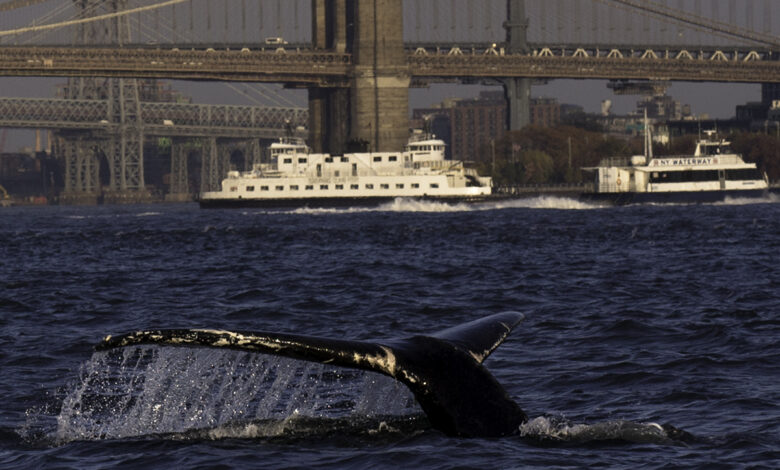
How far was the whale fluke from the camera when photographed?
882cm

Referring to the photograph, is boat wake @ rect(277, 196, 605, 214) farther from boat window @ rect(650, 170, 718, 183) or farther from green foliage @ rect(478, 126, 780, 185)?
green foliage @ rect(478, 126, 780, 185)

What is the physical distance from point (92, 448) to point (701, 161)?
324 feet

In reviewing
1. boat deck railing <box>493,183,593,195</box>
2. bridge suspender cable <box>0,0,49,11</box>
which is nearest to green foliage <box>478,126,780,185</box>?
boat deck railing <box>493,183,593,195</box>

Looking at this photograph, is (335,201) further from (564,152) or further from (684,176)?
(564,152)

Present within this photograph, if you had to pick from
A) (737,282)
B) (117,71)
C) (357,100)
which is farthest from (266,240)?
(357,100)

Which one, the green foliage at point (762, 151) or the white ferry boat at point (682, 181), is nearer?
the white ferry boat at point (682, 181)

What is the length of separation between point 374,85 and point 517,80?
2065 cm

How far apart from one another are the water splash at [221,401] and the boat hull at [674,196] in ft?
296

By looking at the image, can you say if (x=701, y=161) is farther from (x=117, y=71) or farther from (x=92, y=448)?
(x=92, y=448)

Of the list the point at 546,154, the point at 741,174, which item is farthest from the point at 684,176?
the point at 546,154

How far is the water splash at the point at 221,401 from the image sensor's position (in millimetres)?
12273

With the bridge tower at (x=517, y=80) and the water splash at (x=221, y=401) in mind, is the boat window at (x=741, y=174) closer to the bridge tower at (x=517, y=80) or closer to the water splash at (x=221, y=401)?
the bridge tower at (x=517, y=80)

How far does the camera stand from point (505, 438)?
405 inches

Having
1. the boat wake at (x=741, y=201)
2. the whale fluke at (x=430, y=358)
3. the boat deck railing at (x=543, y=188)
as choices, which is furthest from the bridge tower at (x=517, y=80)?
the whale fluke at (x=430, y=358)
